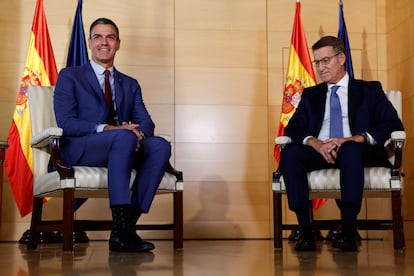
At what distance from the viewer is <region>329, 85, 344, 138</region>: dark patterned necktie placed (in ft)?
13.0

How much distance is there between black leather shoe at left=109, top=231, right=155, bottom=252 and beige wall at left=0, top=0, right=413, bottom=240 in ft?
6.58

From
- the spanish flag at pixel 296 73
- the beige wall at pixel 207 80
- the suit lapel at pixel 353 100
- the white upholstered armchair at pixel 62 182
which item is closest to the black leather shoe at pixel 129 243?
the white upholstered armchair at pixel 62 182

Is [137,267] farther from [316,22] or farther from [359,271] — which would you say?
[316,22]

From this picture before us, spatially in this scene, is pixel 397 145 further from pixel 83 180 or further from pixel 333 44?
pixel 83 180

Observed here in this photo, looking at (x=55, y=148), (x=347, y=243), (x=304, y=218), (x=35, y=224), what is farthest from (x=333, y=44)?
(x=35, y=224)

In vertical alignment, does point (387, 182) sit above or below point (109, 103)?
below

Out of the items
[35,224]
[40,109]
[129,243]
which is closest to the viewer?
[129,243]

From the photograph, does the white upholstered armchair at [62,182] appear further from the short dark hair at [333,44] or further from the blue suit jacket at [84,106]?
the short dark hair at [333,44]

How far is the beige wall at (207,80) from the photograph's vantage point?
18.2ft

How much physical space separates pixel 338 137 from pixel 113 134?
1.38 m

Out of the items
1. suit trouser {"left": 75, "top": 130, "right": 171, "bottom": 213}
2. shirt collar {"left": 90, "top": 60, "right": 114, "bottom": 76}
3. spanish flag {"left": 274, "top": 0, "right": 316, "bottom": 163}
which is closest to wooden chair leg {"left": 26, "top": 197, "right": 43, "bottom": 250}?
suit trouser {"left": 75, "top": 130, "right": 171, "bottom": 213}

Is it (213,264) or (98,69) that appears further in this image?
(98,69)

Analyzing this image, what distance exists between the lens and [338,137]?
13.0ft

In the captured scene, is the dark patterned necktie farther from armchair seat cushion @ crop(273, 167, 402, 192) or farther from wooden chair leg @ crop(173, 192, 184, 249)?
wooden chair leg @ crop(173, 192, 184, 249)
